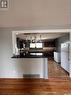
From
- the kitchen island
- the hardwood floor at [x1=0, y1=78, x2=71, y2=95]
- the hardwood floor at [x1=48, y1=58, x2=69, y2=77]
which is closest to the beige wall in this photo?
the kitchen island

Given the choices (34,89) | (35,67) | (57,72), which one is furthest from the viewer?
(57,72)

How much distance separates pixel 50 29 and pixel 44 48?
738 cm

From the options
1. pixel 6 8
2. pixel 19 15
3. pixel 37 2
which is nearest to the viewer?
pixel 37 2

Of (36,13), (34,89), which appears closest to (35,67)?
(34,89)

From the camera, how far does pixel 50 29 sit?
517 cm

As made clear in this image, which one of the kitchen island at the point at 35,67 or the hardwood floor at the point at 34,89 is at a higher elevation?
the kitchen island at the point at 35,67

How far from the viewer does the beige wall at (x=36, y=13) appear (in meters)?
3.56

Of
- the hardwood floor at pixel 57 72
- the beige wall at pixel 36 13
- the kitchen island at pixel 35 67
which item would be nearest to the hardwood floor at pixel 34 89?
the kitchen island at pixel 35 67

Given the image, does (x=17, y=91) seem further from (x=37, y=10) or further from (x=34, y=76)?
(x=37, y=10)

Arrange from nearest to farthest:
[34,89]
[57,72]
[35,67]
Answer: [34,89]
[35,67]
[57,72]

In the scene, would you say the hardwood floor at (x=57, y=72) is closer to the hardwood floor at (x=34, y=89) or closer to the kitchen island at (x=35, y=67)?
the kitchen island at (x=35, y=67)

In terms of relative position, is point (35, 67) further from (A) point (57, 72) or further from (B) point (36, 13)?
(B) point (36, 13)

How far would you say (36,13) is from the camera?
160 inches

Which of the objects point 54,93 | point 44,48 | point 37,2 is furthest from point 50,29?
point 44,48
